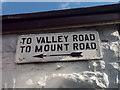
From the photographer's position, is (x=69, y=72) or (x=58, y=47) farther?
(x=58, y=47)

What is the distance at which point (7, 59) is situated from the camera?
230 cm

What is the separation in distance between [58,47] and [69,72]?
14.0 inches

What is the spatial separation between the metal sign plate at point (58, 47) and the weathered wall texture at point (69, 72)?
0.22 feet

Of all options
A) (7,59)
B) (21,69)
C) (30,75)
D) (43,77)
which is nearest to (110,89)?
(43,77)

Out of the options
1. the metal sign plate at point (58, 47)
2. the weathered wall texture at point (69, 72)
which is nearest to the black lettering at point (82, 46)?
the metal sign plate at point (58, 47)

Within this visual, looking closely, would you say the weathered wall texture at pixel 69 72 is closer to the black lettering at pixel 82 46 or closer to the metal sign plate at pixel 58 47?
the metal sign plate at pixel 58 47

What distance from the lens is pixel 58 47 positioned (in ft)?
7.46

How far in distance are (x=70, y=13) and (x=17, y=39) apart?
0.79m

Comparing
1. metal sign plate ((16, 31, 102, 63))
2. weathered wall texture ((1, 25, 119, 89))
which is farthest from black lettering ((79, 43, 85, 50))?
weathered wall texture ((1, 25, 119, 89))

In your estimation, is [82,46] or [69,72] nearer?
[69,72]

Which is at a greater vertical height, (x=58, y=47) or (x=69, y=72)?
(x=58, y=47)

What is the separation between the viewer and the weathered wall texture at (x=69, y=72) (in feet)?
6.70

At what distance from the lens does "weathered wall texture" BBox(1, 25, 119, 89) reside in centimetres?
204

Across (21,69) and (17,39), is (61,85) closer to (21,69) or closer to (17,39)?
(21,69)
